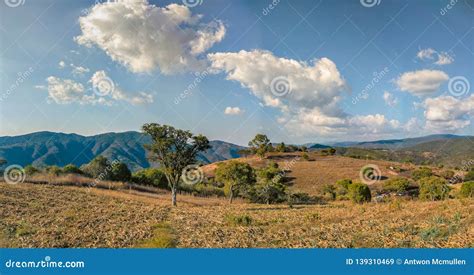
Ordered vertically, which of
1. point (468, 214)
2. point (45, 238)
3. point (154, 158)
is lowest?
point (45, 238)

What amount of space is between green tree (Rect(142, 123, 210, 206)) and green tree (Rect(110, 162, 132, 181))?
17.7 metres

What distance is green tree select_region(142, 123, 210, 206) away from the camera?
32531mm

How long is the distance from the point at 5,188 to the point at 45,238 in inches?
693

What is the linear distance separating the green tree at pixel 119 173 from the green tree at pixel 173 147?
17.7 m

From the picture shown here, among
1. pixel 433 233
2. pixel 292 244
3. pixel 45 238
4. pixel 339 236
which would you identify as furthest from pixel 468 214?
pixel 45 238

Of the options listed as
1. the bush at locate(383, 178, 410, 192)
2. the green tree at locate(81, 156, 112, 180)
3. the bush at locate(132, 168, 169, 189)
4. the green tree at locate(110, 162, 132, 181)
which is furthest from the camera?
the bush at locate(383, 178, 410, 192)

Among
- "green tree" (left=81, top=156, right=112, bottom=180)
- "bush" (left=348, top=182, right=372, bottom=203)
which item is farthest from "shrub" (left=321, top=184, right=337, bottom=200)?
"green tree" (left=81, top=156, right=112, bottom=180)

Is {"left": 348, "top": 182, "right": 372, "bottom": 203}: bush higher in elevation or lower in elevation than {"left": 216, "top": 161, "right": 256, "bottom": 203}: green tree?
lower

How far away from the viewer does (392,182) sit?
59.5 metres

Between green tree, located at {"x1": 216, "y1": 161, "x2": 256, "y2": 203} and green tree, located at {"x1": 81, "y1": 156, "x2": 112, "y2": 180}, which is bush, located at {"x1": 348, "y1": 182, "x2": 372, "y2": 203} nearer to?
green tree, located at {"x1": 216, "y1": 161, "x2": 256, "y2": 203}

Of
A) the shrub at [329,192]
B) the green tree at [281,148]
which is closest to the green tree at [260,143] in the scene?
the green tree at [281,148]

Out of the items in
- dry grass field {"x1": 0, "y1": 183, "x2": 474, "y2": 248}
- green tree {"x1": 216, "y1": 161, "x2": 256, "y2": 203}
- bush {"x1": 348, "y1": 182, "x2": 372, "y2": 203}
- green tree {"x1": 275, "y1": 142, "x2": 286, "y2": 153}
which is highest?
green tree {"x1": 275, "y1": 142, "x2": 286, "y2": 153}

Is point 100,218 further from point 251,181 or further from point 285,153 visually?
point 285,153

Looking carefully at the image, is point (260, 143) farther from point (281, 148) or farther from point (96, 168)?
point (96, 168)
